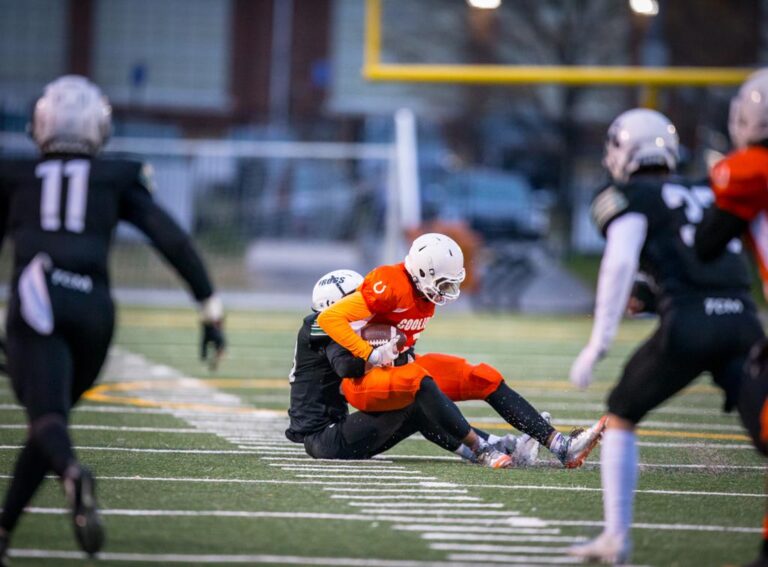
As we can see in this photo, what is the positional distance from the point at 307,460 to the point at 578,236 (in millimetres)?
21487

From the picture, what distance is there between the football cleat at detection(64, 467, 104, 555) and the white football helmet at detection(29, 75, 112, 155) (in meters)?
1.24

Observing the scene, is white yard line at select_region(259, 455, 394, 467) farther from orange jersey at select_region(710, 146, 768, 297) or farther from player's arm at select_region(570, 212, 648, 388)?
orange jersey at select_region(710, 146, 768, 297)

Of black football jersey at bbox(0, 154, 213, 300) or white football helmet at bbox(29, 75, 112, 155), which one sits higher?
white football helmet at bbox(29, 75, 112, 155)

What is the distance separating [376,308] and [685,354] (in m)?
2.27

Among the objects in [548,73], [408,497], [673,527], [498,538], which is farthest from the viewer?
[548,73]

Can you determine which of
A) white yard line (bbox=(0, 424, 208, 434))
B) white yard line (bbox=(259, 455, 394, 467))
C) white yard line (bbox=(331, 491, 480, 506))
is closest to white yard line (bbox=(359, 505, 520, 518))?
white yard line (bbox=(331, 491, 480, 506))

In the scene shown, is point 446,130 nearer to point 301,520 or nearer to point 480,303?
point 480,303

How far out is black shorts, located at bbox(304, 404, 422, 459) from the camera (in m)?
7.02

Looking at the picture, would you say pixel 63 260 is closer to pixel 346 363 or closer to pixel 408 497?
pixel 408 497

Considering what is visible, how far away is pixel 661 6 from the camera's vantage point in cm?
1623

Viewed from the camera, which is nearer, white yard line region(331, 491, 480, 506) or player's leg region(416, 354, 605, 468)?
white yard line region(331, 491, 480, 506)

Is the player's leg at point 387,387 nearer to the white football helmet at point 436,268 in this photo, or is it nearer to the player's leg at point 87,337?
the white football helmet at point 436,268

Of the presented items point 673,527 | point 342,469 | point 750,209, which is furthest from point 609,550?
point 342,469

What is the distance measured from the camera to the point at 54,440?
4.83 metres
